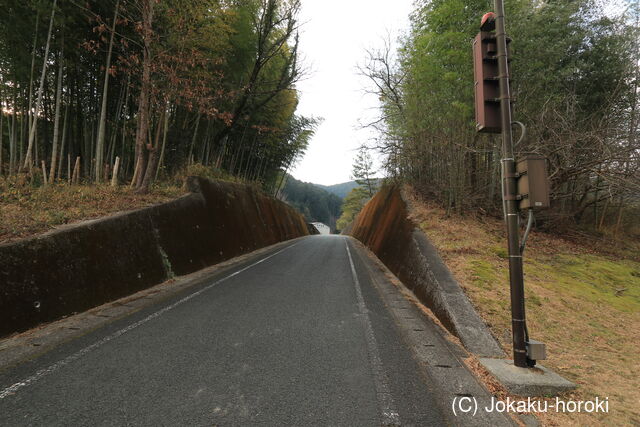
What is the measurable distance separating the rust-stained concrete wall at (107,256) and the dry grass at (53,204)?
1.05 ft

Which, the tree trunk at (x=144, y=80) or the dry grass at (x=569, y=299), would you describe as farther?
the tree trunk at (x=144, y=80)

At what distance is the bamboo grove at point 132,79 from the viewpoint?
730 centimetres

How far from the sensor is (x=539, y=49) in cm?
891

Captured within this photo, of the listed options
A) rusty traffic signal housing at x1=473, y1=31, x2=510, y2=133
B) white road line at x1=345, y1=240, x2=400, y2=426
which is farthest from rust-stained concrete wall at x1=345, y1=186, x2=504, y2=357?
rusty traffic signal housing at x1=473, y1=31, x2=510, y2=133

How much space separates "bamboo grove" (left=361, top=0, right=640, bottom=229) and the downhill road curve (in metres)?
6.99

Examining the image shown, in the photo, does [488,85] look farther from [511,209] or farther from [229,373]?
[229,373]

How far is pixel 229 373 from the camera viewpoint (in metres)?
2.51

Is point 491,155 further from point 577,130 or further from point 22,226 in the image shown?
point 22,226

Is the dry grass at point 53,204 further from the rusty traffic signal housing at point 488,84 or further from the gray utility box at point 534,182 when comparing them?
the gray utility box at point 534,182

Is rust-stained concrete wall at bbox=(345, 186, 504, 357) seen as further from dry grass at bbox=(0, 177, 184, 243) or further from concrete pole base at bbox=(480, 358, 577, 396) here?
dry grass at bbox=(0, 177, 184, 243)

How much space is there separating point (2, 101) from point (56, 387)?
1296 centimetres

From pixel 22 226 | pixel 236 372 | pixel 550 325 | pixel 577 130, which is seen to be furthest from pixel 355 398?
pixel 577 130

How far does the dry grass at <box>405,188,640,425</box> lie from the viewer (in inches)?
108

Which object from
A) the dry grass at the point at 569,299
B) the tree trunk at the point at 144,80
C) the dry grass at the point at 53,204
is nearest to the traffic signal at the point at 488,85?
the dry grass at the point at 569,299
